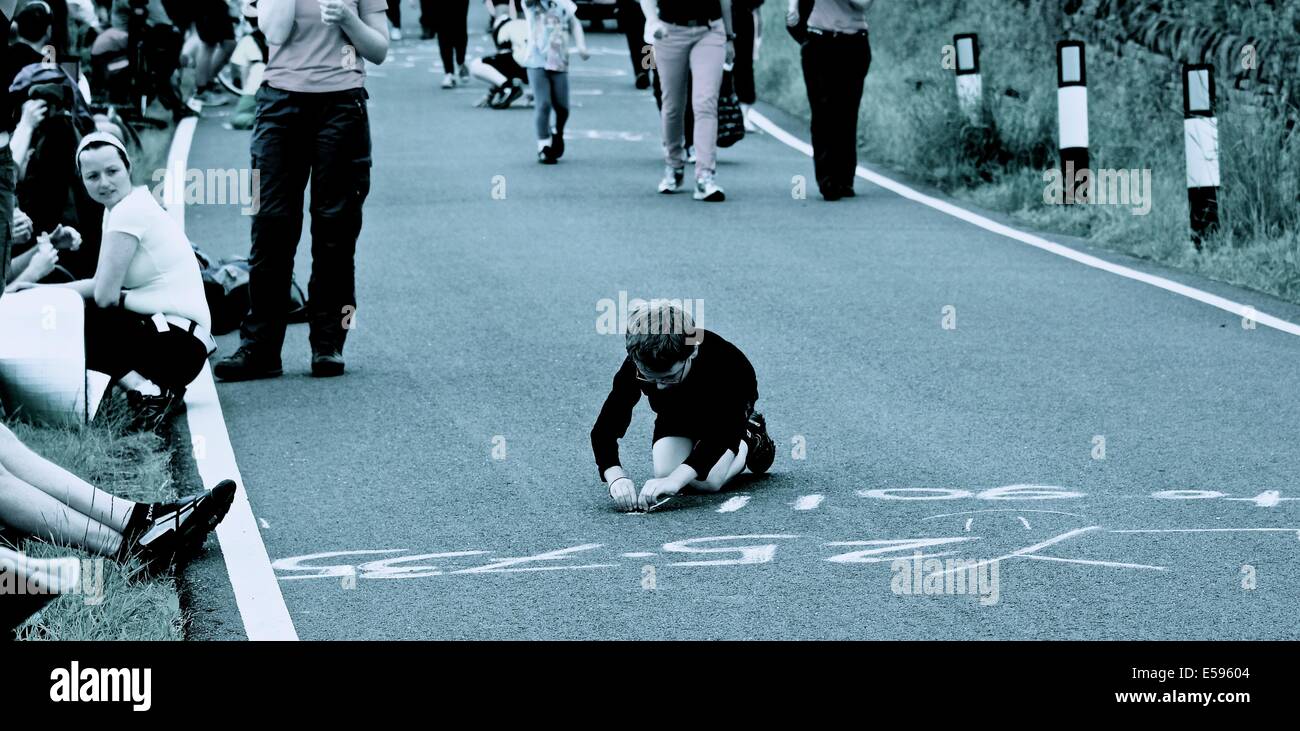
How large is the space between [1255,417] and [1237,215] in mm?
4205

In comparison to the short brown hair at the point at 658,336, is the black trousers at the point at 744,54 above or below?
above

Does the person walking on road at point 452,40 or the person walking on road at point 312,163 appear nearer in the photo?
the person walking on road at point 312,163

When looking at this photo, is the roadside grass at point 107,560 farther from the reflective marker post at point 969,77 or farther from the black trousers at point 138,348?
the reflective marker post at point 969,77

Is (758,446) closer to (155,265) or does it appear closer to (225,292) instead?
(155,265)

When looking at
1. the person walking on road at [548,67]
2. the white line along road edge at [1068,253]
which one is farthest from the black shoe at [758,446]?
the person walking on road at [548,67]

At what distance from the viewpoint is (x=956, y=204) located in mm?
14281

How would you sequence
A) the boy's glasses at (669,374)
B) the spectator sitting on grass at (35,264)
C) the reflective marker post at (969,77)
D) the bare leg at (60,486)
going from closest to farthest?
the bare leg at (60,486) < the boy's glasses at (669,374) < the spectator sitting on grass at (35,264) < the reflective marker post at (969,77)

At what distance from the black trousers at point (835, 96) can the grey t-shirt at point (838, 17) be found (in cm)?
6

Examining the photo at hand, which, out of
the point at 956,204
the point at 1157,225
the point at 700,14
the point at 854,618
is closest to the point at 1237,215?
the point at 1157,225

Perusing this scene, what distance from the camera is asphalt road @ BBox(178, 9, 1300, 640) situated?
5.67m

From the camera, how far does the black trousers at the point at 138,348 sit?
27.4 ft

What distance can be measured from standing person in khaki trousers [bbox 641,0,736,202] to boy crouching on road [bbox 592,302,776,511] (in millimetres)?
7401

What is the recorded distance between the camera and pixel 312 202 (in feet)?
30.4
